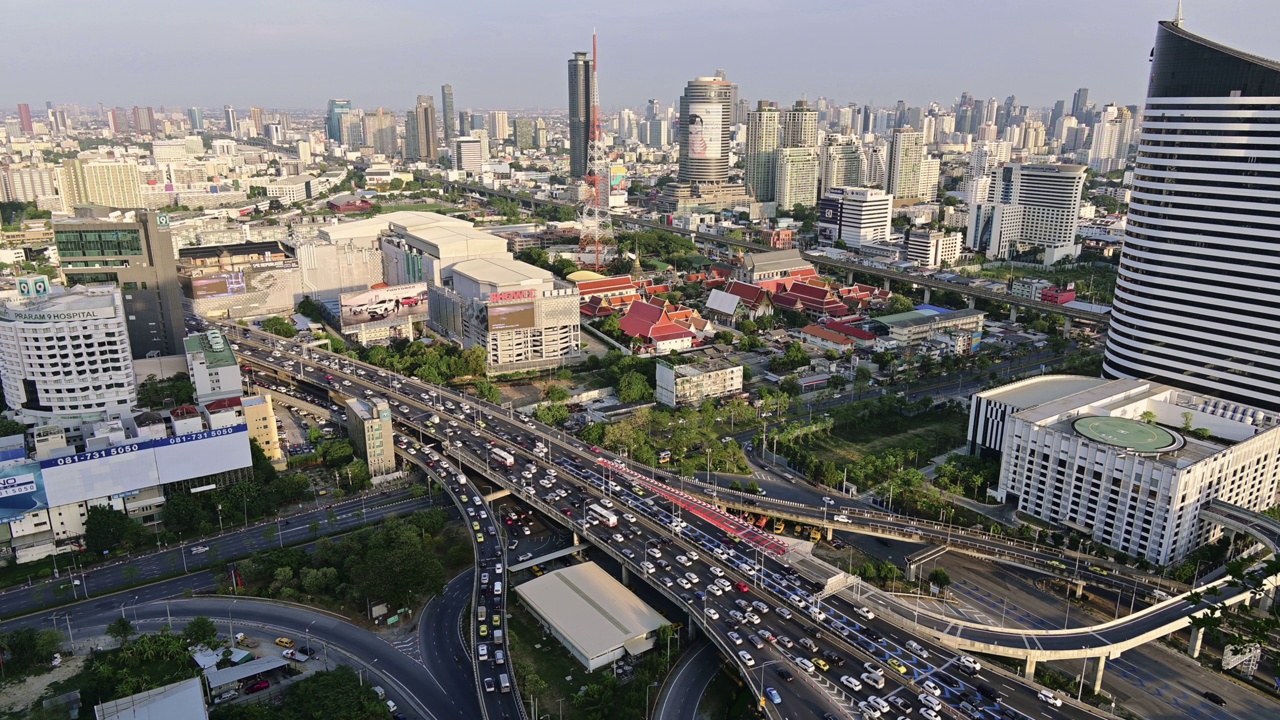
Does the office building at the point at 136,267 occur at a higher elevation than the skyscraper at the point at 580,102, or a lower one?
lower

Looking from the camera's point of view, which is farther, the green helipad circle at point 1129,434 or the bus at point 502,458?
the bus at point 502,458

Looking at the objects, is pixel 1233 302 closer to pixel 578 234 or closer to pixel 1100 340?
pixel 1100 340

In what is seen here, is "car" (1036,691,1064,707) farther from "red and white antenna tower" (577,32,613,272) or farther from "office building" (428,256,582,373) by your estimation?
"red and white antenna tower" (577,32,613,272)

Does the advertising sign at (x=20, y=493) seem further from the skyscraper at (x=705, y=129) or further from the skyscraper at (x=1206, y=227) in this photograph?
the skyscraper at (x=705, y=129)

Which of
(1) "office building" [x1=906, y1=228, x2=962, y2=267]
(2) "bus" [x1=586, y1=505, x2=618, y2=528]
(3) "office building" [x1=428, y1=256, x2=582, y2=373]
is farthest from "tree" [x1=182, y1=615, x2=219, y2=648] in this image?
(1) "office building" [x1=906, y1=228, x2=962, y2=267]

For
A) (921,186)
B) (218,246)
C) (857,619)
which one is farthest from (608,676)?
(921,186)

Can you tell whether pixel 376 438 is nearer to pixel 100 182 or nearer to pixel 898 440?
pixel 898 440

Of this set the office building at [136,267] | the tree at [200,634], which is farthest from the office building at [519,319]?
the tree at [200,634]
